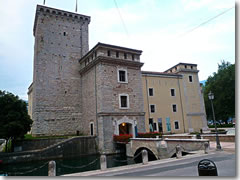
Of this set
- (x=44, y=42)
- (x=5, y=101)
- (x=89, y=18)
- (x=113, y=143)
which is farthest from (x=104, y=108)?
(x=89, y=18)

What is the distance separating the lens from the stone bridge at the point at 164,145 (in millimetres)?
13602

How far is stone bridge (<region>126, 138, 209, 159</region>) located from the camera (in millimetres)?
13602

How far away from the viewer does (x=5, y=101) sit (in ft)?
56.9

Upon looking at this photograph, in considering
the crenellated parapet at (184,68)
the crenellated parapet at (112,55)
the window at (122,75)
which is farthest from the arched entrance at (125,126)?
the crenellated parapet at (184,68)

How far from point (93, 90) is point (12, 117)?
29.5ft

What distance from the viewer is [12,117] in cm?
1717

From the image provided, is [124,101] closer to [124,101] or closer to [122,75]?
[124,101]

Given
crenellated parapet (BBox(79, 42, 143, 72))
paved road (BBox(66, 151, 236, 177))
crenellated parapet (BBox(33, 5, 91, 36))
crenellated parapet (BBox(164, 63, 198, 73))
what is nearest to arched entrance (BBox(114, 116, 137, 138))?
crenellated parapet (BBox(79, 42, 143, 72))

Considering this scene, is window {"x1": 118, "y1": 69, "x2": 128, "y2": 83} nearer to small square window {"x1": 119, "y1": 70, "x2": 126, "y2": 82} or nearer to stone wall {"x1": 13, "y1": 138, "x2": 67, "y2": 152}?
small square window {"x1": 119, "y1": 70, "x2": 126, "y2": 82}

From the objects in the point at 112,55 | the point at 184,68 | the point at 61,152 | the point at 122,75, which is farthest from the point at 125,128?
the point at 184,68

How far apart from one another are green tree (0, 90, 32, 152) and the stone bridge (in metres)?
11.0

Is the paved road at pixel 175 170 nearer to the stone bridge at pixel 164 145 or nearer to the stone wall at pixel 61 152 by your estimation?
the stone bridge at pixel 164 145

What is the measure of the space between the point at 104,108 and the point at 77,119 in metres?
6.84

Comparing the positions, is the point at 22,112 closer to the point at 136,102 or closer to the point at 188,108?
the point at 136,102
